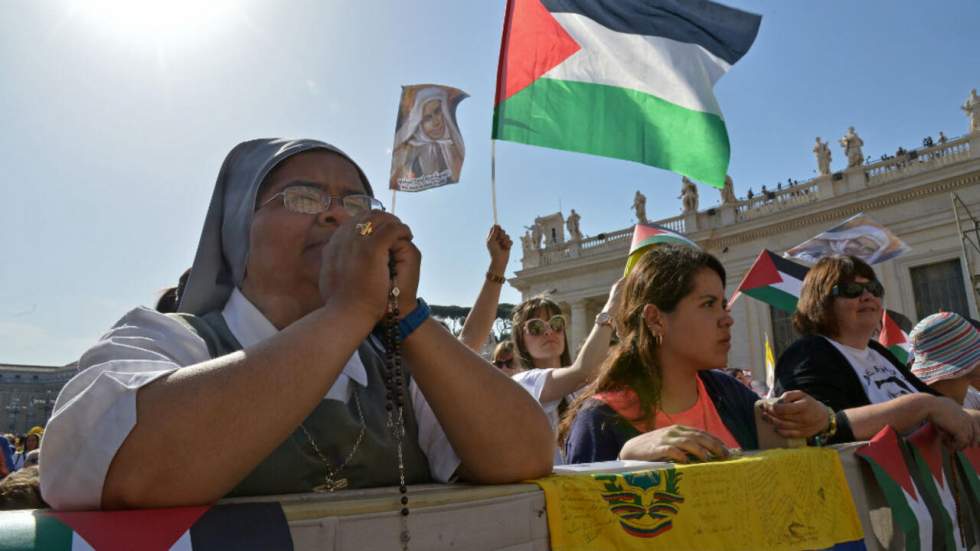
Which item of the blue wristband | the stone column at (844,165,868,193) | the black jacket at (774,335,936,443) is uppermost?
the stone column at (844,165,868,193)

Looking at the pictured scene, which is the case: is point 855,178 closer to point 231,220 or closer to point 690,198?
point 690,198

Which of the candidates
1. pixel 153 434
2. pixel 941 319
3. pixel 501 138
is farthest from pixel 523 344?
pixel 153 434

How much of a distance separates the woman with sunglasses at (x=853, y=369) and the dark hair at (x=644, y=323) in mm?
651

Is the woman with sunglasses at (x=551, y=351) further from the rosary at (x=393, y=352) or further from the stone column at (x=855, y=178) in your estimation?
the stone column at (x=855, y=178)

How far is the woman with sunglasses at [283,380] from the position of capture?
35.3 inches

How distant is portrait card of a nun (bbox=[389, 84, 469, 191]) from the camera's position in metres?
3.61

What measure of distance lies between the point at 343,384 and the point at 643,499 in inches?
26.2

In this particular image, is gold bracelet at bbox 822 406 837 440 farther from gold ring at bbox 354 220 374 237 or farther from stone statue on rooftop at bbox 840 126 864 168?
stone statue on rooftop at bbox 840 126 864 168

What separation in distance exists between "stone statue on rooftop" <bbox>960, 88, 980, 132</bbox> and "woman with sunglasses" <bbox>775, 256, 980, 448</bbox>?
876 inches

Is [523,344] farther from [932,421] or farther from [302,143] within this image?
[302,143]

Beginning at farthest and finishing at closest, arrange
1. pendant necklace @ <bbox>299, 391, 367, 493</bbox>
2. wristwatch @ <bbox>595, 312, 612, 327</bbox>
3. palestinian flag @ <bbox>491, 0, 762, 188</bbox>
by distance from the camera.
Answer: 1. wristwatch @ <bbox>595, 312, 612, 327</bbox>
2. palestinian flag @ <bbox>491, 0, 762, 188</bbox>
3. pendant necklace @ <bbox>299, 391, 367, 493</bbox>

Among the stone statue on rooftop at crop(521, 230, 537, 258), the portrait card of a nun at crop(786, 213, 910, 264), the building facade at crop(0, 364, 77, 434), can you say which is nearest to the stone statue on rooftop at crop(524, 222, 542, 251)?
the stone statue on rooftop at crop(521, 230, 537, 258)

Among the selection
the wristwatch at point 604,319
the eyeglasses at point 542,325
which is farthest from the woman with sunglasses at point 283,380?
the eyeglasses at point 542,325

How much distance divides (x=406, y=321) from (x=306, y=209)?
17.6 inches
